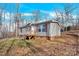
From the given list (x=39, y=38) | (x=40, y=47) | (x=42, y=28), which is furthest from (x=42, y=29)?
(x=40, y=47)

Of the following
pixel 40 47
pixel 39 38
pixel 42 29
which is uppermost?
pixel 42 29

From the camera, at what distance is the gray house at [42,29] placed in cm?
313

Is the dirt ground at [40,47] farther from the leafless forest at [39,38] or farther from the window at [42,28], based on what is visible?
the window at [42,28]

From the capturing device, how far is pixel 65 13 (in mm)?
3164

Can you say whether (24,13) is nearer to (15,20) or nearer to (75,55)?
(15,20)

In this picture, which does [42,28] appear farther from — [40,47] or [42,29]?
[40,47]

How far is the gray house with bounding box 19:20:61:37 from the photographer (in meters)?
3.13

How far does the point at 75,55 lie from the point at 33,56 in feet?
1.76

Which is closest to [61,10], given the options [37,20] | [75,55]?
[37,20]

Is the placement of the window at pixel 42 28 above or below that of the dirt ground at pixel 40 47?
above

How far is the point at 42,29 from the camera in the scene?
312 centimetres

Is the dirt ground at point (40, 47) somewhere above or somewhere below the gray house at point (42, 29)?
below

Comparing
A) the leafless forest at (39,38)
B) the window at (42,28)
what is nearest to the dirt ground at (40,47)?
the leafless forest at (39,38)

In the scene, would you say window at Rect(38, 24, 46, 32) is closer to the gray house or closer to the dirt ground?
the gray house
